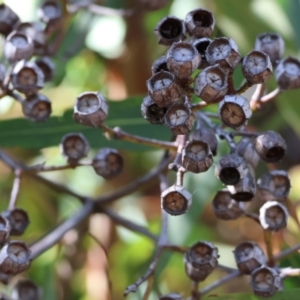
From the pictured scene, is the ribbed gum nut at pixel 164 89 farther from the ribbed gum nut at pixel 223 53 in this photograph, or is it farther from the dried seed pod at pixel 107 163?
the dried seed pod at pixel 107 163

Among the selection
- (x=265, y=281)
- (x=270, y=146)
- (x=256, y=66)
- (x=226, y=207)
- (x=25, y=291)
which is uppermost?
(x=256, y=66)

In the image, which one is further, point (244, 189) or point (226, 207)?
point (226, 207)

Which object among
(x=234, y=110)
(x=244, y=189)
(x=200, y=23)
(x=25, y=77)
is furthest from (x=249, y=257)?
(x=25, y=77)

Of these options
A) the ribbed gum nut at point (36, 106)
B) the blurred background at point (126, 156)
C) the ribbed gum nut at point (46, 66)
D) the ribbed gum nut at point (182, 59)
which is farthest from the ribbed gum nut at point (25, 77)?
the ribbed gum nut at point (182, 59)

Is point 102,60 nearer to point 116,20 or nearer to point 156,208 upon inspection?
point 116,20

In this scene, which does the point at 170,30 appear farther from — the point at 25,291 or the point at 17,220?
the point at 25,291

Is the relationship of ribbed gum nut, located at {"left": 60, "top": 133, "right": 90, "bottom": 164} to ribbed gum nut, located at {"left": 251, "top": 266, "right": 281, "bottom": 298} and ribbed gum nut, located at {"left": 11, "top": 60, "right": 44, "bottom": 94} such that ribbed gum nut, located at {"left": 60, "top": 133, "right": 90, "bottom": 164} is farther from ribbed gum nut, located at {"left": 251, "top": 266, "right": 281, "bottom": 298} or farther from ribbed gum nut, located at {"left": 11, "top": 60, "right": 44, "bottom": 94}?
ribbed gum nut, located at {"left": 251, "top": 266, "right": 281, "bottom": 298}
